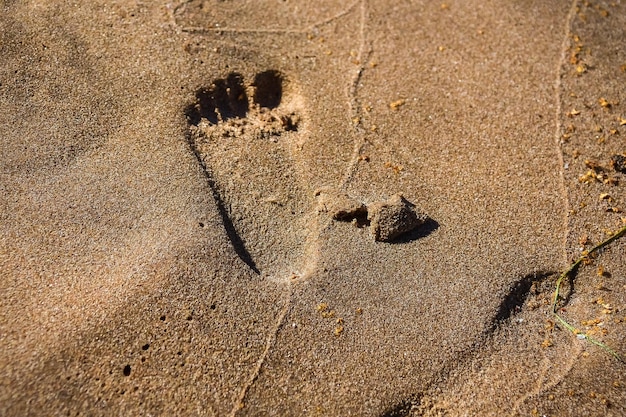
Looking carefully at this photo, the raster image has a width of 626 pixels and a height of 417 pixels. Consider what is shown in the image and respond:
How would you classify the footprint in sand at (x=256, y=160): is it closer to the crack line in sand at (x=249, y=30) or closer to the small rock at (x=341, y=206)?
the small rock at (x=341, y=206)

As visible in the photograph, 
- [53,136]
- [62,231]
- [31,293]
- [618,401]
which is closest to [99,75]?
[53,136]

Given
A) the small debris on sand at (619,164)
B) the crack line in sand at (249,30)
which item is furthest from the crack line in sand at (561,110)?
the crack line in sand at (249,30)

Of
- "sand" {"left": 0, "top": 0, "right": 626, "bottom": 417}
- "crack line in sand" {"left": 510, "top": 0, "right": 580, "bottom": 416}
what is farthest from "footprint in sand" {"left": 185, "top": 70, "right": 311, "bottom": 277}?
"crack line in sand" {"left": 510, "top": 0, "right": 580, "bottom": 416}

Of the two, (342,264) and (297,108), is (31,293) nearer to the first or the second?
(342,264)

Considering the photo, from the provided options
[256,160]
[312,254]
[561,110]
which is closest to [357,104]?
[256,160]

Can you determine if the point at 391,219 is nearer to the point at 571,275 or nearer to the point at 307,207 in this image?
the point at 307,207

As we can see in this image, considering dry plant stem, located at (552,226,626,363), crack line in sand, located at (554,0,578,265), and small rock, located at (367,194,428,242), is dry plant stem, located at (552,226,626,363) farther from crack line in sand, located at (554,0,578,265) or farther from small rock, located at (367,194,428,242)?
small rock, located at (367,194,428,242)

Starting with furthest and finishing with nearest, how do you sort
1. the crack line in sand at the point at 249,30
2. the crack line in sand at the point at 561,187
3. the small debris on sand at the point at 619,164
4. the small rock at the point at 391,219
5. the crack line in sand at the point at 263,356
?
the crack line in sand at the point at 249,30 → the small debris on sand at the point at 619,164 → the small rock at the point at 391,219 → the crack line in sand at the point at 561,187 → the crack line in sand at the point at 263,356
